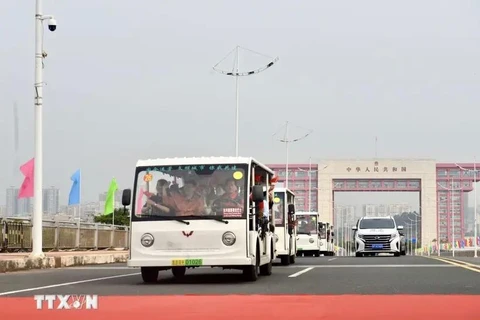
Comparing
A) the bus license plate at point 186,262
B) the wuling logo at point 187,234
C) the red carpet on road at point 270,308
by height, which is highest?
the wuling logo at point 187,234

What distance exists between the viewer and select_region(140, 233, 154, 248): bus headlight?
1535cm

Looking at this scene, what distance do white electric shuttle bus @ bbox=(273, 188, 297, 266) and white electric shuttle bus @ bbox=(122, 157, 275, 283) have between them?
30.2ft

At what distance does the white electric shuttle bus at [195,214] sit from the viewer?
15219mm

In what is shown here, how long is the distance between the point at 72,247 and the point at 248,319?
26.1m

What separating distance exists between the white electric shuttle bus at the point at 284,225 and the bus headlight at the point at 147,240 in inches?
389

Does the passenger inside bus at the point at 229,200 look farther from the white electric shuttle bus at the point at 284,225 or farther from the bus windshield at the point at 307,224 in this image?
the bus windshield at the point at 307,224

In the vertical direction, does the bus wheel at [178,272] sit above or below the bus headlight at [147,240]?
below

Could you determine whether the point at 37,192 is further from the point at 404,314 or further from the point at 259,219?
the point at 404,314

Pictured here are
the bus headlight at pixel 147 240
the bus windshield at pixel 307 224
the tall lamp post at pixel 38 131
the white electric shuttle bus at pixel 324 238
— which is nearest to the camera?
the bus headlight at pixel 147 240

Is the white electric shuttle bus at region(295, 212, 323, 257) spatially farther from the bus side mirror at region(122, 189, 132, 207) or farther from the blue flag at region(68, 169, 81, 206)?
the bus side mirror at region(122, 189, 132, 207)

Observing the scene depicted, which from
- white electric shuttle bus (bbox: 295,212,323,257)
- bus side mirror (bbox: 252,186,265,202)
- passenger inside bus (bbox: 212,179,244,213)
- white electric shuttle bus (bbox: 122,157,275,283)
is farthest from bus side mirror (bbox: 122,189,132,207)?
white electric shuttle bus (bbox: 295,212,323,257)

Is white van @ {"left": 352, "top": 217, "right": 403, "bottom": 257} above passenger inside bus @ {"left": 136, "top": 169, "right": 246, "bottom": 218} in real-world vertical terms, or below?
below

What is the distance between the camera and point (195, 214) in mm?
15453

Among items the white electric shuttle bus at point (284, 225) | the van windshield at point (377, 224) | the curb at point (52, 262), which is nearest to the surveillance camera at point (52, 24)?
the curb at point (52, 262)
